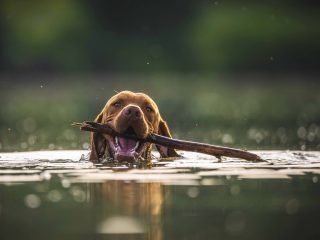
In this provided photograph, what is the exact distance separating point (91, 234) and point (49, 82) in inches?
1276

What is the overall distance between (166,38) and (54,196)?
3331 cm

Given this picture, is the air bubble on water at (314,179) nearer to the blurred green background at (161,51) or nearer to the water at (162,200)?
the water at (162,200)

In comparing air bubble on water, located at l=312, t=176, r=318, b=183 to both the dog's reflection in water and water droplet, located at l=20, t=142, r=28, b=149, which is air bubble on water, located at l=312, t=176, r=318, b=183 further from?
water droplet, located at l=20, t=142, r=28, b=149

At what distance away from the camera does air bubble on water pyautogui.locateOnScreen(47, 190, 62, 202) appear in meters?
9.13

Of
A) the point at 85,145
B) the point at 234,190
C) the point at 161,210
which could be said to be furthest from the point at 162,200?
the point at 85,145

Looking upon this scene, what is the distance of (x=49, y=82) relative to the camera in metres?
39.5

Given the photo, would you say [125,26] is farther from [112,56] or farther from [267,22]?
[267,22]

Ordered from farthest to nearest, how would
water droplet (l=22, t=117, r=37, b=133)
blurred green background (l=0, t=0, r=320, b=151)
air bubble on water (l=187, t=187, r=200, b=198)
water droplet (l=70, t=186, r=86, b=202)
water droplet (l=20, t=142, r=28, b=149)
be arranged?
blurred green background (l=0, t=0, r=320, b=151)
water droplet (l=22, t=117, r=37, b=133)
water droplet (l=20, t=142, r=28, b=149)
air bubble on water (l=187, t=187, r=200, b=198)
water droplet (l=70, t=186, r=86, b=202)

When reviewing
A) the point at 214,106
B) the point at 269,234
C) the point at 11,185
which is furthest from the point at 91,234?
the point at 214,106

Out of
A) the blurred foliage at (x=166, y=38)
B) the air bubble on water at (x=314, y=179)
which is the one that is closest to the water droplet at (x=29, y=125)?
the air bubble on water at (x=314, y=179)

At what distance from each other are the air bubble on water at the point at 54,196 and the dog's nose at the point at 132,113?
227 centimetres

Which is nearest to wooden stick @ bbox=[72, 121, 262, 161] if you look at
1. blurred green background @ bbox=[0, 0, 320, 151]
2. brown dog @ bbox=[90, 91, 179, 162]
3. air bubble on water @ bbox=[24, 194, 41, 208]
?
brown dog @ bbox=[90, 91, 179, 162]

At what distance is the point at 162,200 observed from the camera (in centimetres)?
895

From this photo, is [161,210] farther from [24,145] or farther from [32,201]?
[24,145]
